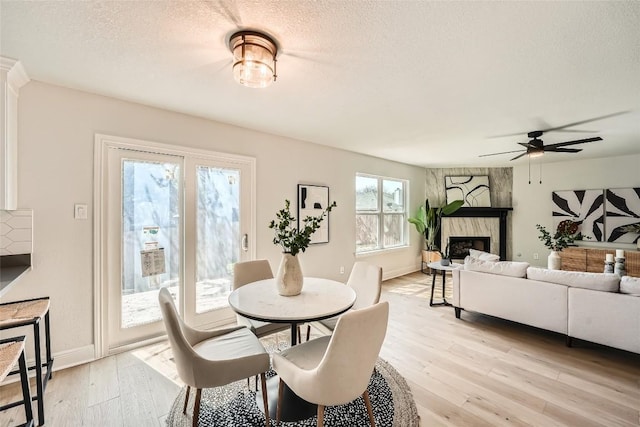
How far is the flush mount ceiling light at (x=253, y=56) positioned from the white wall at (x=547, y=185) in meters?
6.13

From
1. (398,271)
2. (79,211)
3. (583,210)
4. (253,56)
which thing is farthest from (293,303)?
(583,210)

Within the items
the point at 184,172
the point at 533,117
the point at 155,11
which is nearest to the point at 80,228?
the point at 184,172

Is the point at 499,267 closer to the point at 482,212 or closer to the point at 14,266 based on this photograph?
the point at 482,212

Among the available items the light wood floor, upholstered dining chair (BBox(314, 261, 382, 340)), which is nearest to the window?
the light wood floor

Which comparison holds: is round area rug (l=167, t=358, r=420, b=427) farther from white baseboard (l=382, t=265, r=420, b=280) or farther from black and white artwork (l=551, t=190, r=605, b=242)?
black and white artwork (l=551, t=190, r=605, b=242)

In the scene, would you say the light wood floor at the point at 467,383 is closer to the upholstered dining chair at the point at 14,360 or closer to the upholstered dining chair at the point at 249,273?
the upholstered dining chair at the point at 14,360

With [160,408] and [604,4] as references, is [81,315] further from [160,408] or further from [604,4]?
[604,4]

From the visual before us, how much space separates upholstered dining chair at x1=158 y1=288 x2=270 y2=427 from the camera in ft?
4.66

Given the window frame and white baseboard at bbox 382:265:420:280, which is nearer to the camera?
the window frame

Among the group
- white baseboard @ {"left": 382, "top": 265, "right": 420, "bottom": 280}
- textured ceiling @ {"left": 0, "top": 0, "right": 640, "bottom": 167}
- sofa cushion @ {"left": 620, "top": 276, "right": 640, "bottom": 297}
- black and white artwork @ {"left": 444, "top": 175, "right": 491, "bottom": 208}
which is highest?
textured ceiling @ {"left": 0, "top": 0, "right": 640, "bottom": 167}

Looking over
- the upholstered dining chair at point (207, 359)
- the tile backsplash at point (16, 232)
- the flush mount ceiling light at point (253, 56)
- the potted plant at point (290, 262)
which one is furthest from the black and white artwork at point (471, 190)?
the tile backsplash at point (16, 232)

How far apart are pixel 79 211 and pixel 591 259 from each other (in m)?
7.22

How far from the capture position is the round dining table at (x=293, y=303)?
1597 mm

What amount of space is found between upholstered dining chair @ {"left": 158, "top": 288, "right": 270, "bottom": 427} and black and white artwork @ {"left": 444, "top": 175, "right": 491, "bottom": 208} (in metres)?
5.73
